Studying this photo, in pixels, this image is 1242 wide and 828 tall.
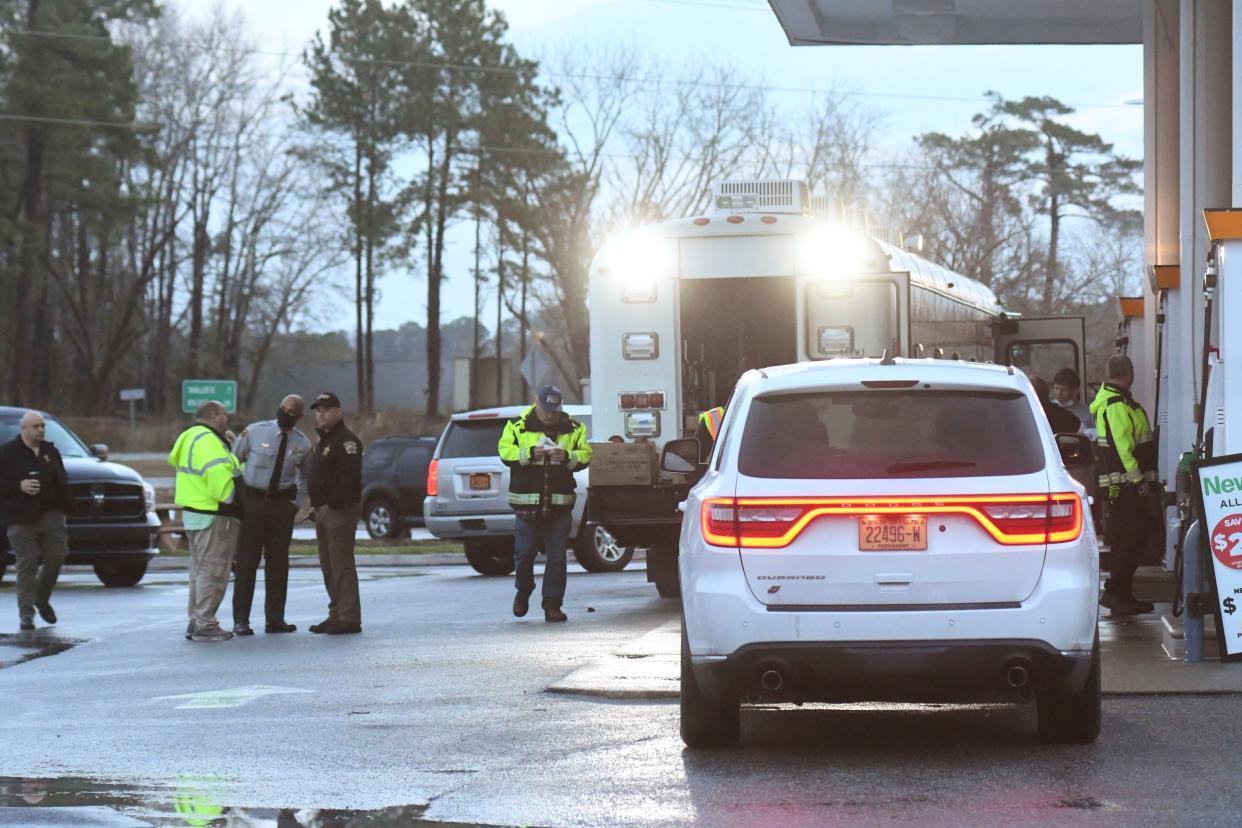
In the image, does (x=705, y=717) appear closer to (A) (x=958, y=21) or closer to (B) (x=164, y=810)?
(B) (x=164, y=810)

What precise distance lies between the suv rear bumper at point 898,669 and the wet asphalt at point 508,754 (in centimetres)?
34

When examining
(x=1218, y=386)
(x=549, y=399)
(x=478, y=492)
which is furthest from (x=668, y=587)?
(x=1218, y=386)

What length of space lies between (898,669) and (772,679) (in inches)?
20.8

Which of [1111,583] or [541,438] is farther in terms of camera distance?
[541,438]

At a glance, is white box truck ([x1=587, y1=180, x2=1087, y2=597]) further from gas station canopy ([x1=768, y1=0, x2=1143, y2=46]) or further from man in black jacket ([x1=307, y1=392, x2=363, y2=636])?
gas station canopy ([x1=768, y1=0, x2=1143, y2=46])

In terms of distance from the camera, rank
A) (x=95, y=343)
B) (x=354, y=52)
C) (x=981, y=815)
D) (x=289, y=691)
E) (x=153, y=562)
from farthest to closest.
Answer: (x=95, y=343)
(x=354, y=52)
(x=153, y=562)
(x=289, y=691)
(x=981, y=815)

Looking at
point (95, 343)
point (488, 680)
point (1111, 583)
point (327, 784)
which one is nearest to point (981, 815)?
point (327, 784)

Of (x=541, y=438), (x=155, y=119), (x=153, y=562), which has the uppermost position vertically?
(x=155, y=119)

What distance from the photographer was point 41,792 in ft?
26.8

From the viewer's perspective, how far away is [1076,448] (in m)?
10.0

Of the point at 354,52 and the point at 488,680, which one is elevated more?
the point at 354,52

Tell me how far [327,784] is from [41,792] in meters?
1.16

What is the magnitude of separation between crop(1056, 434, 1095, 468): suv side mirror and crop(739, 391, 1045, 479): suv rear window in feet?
4.32

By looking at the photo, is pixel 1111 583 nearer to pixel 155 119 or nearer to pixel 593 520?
pixel 593 520
